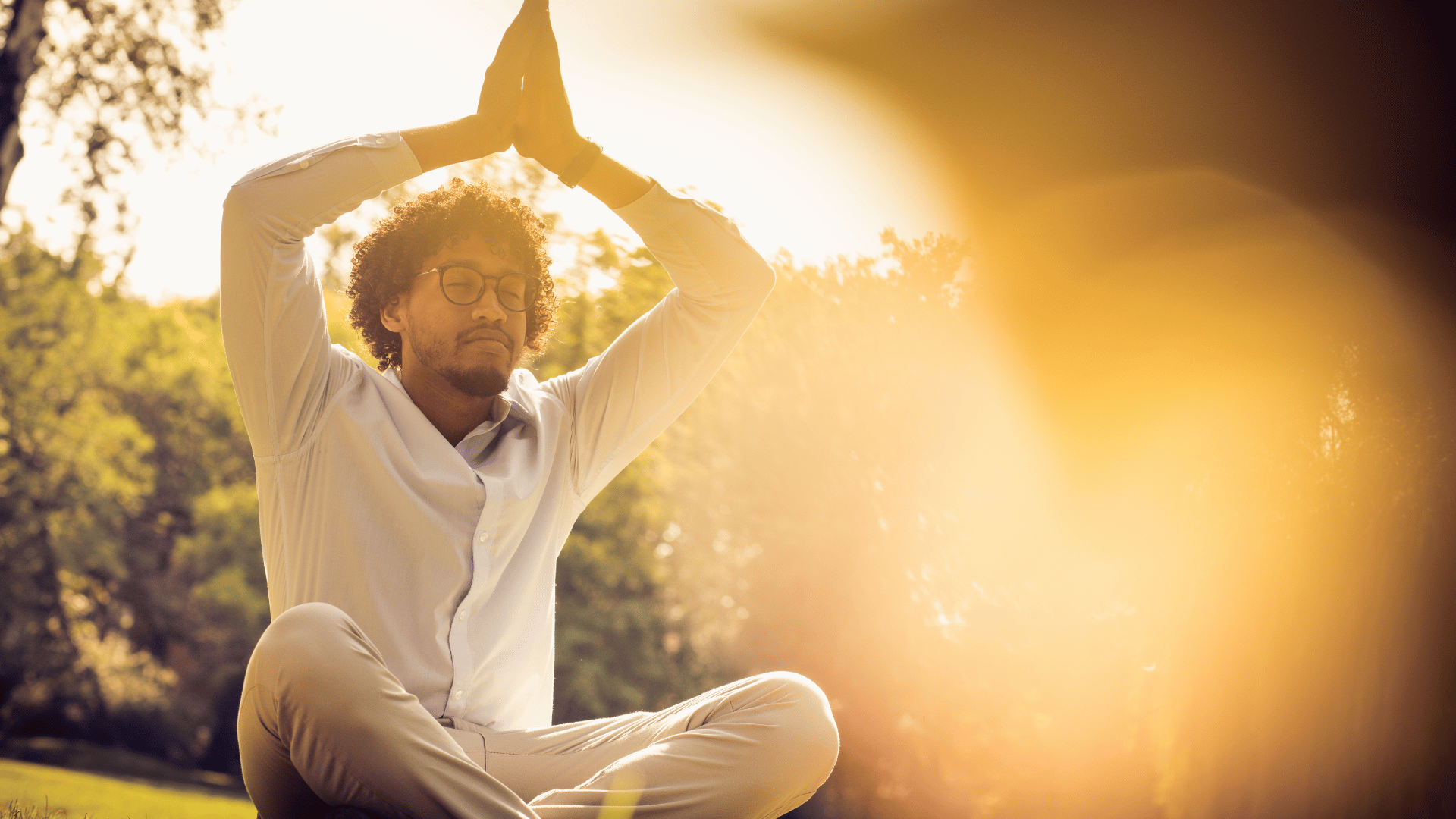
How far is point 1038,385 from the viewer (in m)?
4.72

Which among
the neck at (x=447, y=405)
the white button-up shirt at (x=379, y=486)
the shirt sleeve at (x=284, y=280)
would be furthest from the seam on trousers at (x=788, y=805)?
the shirt sleeve at (x=284, y=280)

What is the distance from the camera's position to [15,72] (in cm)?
774

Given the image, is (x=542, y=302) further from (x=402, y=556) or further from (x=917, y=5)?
(x=917, y=5)

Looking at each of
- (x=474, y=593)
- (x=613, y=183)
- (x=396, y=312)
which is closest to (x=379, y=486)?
(x=474, y=593)

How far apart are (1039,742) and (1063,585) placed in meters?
1.54

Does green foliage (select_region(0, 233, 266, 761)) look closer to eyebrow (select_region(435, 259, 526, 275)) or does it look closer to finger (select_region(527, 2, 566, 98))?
eyebrow (select_region(435, 259, 526, 275))

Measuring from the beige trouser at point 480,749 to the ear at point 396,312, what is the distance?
4.50 ft

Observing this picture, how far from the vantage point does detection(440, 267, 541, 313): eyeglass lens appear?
3.07 meters

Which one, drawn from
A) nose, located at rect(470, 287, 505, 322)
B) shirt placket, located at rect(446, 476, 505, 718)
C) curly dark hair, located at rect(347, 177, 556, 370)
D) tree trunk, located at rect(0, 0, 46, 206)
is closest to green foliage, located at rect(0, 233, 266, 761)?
tree trunk, located at rect(0, 0, 46, 206)

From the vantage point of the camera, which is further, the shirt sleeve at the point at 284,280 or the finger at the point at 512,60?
the finger at the point at 512,60

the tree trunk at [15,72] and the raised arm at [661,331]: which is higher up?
the tree trunk at [15,72]

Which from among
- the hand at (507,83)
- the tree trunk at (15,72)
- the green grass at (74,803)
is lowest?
the green grass at (74,803)

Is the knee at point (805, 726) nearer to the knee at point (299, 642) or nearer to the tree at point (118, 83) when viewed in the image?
the knee at point (299, 642)

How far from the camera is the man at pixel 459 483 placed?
2.09 meters
